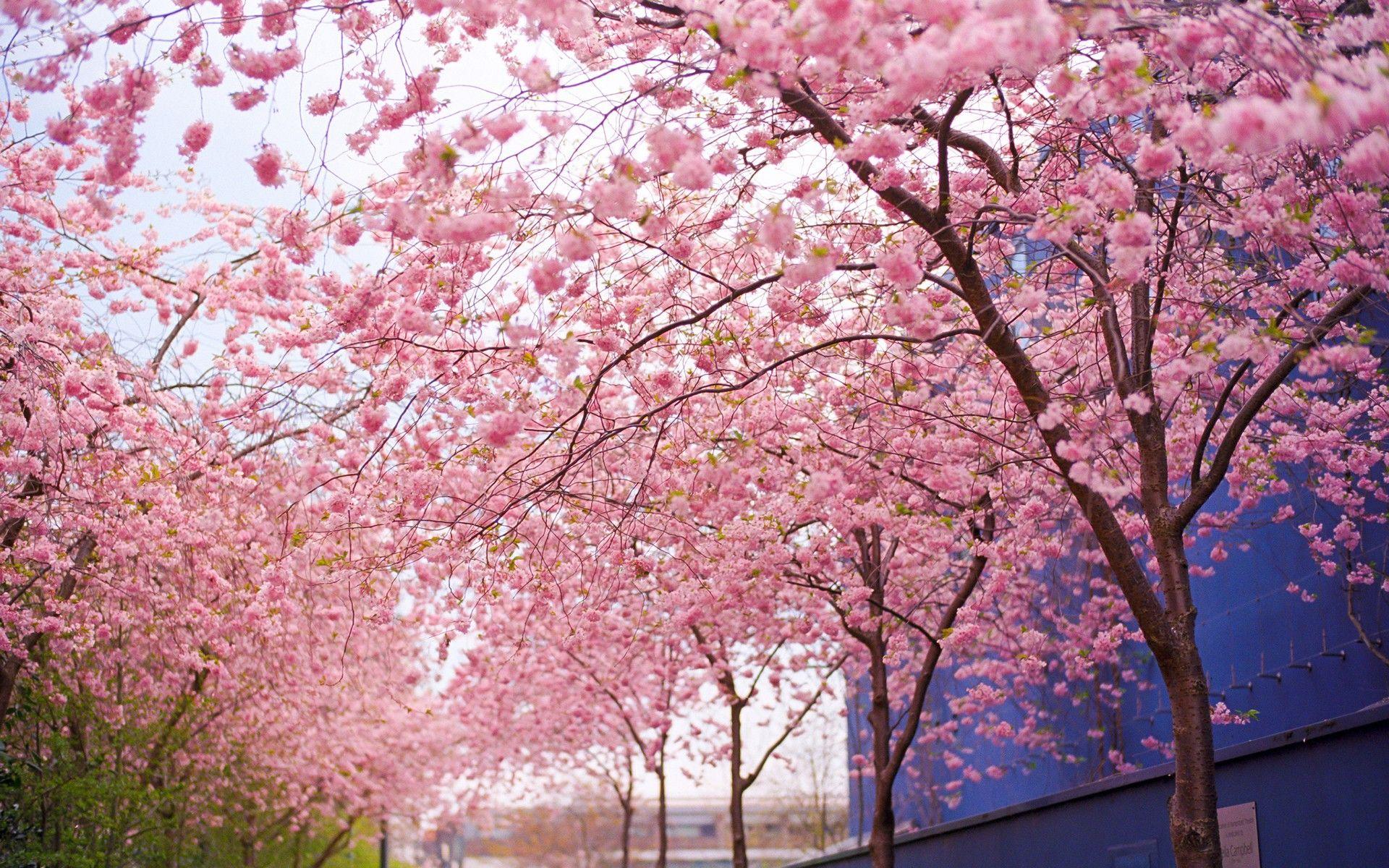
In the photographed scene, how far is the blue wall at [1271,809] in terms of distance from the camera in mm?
5828

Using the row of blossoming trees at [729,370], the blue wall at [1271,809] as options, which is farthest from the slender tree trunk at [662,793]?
the blue wall at [1271,809]

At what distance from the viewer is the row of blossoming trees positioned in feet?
15.8

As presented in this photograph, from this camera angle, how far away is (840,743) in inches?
1202

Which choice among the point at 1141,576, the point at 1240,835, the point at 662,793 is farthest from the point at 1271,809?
the point at 662,793

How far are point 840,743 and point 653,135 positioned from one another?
91.6ft

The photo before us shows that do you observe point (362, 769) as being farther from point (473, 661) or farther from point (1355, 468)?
Answer: point (1355, 468)

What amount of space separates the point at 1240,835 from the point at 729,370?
4098 mm

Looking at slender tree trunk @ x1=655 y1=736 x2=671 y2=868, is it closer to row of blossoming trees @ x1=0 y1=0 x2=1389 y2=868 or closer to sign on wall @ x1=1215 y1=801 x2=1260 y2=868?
row of blossoming trees @ x1=0 y1=0 x2=1389 y2=868

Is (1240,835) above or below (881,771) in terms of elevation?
below

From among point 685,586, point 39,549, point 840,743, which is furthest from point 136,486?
point 840,743

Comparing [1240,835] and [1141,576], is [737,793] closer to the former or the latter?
[1240,835]

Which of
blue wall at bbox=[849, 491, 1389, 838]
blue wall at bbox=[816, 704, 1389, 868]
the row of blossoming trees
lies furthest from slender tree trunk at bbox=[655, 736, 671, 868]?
blue wall at bbox=[816, 704, 1389, 868]

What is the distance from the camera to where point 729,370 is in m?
7.23

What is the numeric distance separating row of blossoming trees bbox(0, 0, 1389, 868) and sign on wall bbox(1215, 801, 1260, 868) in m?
1.57
